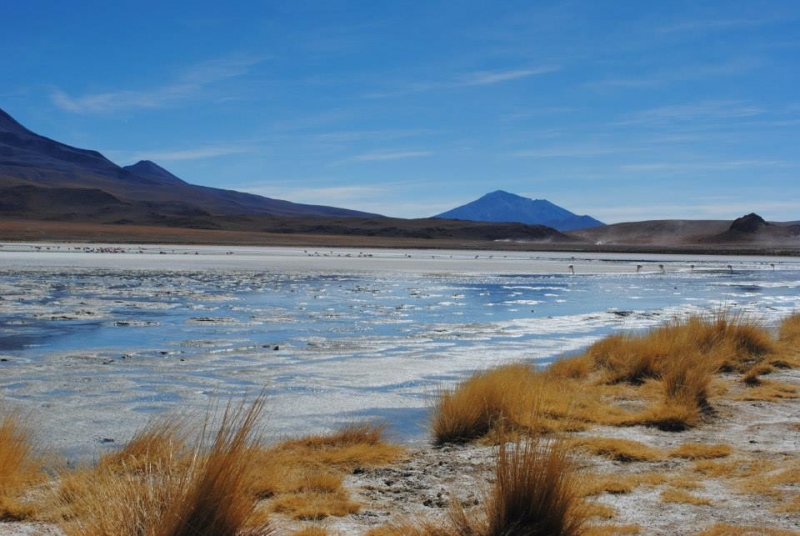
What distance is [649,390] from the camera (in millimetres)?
9617

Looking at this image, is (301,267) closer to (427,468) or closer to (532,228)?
(427,468)

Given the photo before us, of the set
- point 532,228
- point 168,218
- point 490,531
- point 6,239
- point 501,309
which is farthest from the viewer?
point 168,218

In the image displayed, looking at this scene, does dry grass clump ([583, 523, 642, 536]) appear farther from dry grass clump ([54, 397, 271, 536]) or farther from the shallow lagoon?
the shallow lagoon

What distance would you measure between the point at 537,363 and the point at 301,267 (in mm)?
26003

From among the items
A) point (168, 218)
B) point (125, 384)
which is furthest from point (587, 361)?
point (168, 218)

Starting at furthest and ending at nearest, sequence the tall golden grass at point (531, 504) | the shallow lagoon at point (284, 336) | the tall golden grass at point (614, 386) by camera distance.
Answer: the shallow lagoon at point (284, 336) < the tall golden grass at point (614, 386) < the tall golden grass at point (531, 504)

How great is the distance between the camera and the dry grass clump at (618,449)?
6.57m

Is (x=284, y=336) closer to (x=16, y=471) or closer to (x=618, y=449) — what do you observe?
(x=618, y=449)

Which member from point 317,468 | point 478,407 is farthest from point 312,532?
point 478,407

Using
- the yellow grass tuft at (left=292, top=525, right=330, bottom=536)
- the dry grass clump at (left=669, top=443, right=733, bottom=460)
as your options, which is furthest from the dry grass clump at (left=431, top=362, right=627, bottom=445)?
the yellow grass tuft at (left=292, top=525, right=330, bottom=536)

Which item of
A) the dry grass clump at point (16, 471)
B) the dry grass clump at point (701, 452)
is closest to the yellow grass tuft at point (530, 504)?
the dry grass clump at point (701, 452)

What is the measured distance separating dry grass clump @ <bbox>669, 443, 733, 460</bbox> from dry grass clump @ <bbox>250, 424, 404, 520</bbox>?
2.29 meters

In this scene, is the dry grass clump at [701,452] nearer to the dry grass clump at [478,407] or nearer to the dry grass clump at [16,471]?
the dry grass clump at [478,407]

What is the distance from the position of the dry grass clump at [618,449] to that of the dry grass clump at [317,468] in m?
1.58
